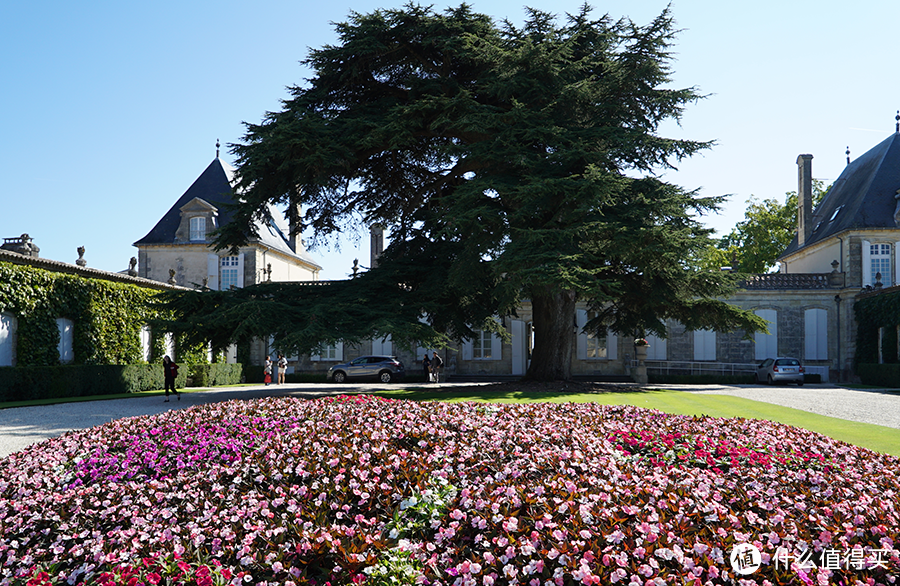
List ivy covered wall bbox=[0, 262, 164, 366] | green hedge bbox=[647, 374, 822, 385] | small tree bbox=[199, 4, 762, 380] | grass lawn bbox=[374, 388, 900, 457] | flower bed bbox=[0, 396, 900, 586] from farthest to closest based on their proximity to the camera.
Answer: green hedge bbox=[647, 374, 822, 385]
ivy covered wall bbox=[0, 262, 164, 366]
small tree bbox=[199, 4, 762, 380]
grass lawn bbox=[374, 388, 900, 457]
flower bed bbox=[0, 396, 900, 586]

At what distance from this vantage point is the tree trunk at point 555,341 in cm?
1770

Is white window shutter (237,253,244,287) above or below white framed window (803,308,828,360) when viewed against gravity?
above

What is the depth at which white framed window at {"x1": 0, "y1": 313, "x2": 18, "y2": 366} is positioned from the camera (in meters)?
16.7

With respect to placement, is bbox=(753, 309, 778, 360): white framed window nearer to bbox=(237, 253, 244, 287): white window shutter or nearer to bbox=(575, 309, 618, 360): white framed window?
bbox=(575, 309, 618, 360): white framed window

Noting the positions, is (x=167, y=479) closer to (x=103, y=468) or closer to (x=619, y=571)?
(x=103, y=468)

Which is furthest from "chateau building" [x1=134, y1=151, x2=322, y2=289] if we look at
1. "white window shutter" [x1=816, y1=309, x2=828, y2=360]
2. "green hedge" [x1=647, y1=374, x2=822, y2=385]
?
"white window shutter" [x1=816, y1=309, x2=828, y2=360]

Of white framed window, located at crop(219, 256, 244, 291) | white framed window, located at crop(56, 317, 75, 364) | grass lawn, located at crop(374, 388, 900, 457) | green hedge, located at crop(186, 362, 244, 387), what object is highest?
white framed window, located at crop(219, 256, 244, 291)

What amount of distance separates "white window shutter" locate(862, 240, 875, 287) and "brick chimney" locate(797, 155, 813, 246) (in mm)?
5700

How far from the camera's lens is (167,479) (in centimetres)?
475

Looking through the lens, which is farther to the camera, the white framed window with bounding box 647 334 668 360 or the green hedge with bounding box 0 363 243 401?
the white framed window with bounding box 647 334 668 360

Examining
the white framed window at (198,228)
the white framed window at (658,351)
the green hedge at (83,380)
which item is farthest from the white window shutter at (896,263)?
the white framed window at (198,228)

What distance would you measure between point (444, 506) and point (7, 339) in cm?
1725

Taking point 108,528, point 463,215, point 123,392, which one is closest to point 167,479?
point 108,528

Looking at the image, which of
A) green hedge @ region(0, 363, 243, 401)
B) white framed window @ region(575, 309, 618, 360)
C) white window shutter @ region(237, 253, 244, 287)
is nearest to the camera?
green hedge @ region(0, 363, 243, 401)
